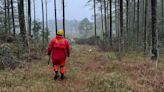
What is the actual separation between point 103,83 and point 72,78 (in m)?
1.82

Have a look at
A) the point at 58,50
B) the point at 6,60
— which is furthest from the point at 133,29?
the point at 58,50

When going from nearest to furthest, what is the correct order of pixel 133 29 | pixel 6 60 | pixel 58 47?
pixel 58 47, pixel 6 60, pixel 133 29

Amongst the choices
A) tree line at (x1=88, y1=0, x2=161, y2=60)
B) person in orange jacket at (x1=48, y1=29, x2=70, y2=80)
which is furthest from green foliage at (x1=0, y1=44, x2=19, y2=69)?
tree line at (x1=88, y1=0, x2=161, y2=60)

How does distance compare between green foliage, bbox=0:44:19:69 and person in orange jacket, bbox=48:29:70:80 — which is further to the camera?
green foliage, bbox=0:44:19:69

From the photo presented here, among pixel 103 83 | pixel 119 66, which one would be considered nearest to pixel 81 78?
pixel 103 83

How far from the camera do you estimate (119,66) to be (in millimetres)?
12562

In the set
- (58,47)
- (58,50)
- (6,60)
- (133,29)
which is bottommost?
(6,60)

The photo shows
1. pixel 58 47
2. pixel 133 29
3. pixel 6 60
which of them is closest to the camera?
pixel 58 47

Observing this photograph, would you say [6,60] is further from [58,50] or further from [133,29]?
[133,29]

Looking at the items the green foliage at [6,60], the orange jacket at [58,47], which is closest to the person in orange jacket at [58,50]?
the orange jacket at [58,47]

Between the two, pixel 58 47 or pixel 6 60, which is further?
pixel 6 60

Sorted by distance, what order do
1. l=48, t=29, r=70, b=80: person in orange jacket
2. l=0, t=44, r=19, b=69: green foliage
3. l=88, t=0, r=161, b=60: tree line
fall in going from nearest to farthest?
l=48, t=29, r=70, b=80: person in orange jacket
l=0, t=44, r=19, b=69: green foliage
l=88, t=0, r=161, b=60: tree line

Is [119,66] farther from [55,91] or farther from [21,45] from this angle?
[21,45]

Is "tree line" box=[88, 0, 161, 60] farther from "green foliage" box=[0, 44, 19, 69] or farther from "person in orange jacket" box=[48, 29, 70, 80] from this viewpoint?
"green foliage" box=[0, 44, 19, 69]
